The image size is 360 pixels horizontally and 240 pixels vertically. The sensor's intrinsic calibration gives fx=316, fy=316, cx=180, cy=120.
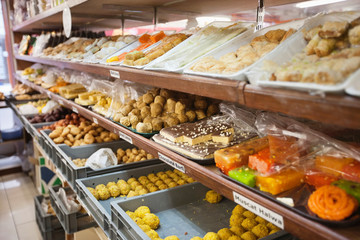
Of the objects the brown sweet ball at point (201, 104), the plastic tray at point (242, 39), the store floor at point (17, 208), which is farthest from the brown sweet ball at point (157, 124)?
the store floor at point (17, 208)

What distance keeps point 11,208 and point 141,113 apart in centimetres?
305

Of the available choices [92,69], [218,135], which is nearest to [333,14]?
[218,135]

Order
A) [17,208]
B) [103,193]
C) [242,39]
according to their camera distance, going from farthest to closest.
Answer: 1. [17,208]
2. [103,193]
3. [242,39]

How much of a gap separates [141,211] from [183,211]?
29cm

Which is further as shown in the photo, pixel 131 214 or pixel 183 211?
pixel 183 211

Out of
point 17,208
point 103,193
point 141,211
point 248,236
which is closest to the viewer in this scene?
point 248,236

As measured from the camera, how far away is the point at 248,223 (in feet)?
5.30

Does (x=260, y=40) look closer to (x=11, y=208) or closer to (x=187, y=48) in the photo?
(x=187, y=48)

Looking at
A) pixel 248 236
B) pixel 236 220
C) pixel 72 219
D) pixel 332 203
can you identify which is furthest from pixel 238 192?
pixel 72 219

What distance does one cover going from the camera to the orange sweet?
2.74ft

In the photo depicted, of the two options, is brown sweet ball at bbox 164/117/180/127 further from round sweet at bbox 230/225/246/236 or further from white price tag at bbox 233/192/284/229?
white price tag at bbox 233/192/284/229

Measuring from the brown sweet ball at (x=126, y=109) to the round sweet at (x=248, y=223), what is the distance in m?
1.01

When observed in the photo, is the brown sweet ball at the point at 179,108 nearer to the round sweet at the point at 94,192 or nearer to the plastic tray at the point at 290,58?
the round sweet at the point at 94,192

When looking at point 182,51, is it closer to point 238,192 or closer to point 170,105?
point 170,105
